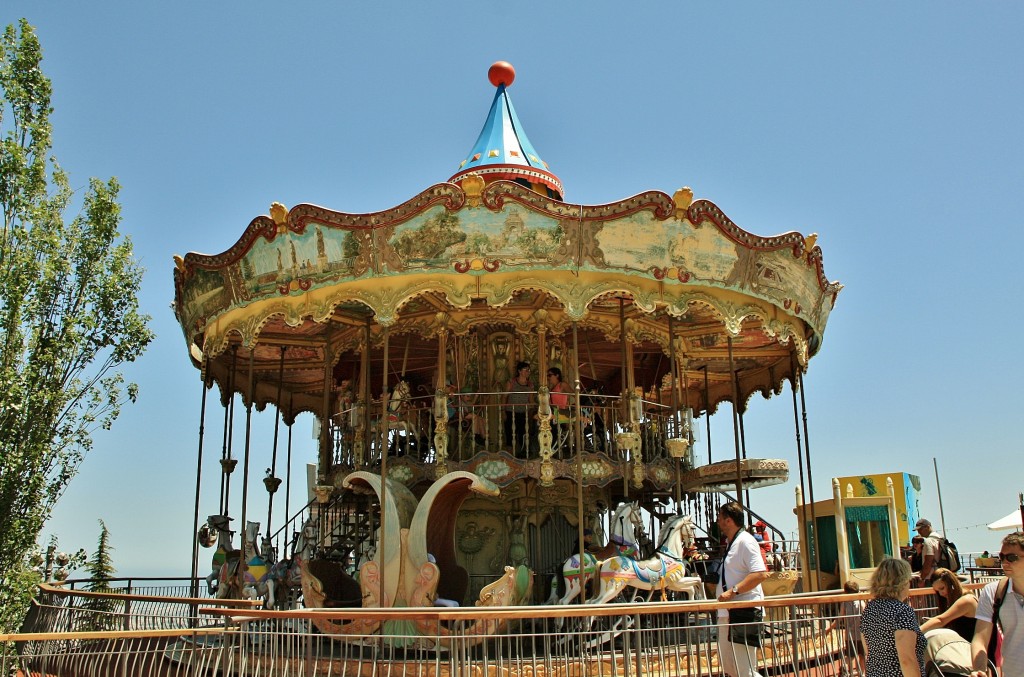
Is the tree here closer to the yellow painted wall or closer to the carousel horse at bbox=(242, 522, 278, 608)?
the carousel horse at bbox=(242, 522, 278, 608)

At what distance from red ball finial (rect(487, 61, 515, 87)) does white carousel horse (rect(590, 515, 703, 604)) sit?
30.8ft

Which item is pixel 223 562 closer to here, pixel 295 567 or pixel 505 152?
pixel 295 567

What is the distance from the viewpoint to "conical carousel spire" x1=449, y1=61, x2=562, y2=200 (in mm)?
15414

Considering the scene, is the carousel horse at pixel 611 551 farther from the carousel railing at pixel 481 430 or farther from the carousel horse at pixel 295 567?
the carousel horse at pixel 295 567

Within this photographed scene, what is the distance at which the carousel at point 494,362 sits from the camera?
10672 millimetres

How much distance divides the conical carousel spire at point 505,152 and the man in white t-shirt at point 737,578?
890cm

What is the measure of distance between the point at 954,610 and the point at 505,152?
39.0ft

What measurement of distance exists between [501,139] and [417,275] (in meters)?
5.74

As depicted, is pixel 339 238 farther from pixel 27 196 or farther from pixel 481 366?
pixel 27 196

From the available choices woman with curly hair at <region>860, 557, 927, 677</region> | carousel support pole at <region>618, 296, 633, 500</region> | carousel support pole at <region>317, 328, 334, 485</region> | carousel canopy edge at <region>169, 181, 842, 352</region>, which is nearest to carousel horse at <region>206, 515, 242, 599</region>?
carousel support pole at <region>317, 328, 334, 485</region>

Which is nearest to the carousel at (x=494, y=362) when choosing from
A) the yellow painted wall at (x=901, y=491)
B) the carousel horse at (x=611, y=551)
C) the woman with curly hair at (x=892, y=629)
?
the carousel horse at (x=611, y=551)

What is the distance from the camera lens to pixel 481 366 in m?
13.5

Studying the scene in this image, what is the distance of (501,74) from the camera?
54.5 ft

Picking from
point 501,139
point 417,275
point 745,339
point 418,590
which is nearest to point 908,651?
point 418,590
